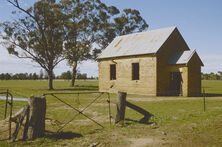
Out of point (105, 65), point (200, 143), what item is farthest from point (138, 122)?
point (105, 65)

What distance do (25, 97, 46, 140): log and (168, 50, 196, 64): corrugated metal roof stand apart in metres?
16.3

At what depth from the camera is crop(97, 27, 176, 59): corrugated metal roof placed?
2120 cm

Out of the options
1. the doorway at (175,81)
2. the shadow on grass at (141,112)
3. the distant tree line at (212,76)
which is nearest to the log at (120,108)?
the shadow on grass at (141,112)

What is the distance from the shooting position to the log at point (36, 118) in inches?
241

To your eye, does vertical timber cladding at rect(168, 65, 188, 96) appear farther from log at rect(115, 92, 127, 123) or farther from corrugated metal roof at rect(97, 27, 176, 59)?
log at rect(115, 92, 127, 123)

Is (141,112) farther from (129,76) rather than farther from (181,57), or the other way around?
(129,76)

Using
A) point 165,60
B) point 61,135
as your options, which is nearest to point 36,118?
→ point 61,135

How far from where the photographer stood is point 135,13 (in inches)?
1607

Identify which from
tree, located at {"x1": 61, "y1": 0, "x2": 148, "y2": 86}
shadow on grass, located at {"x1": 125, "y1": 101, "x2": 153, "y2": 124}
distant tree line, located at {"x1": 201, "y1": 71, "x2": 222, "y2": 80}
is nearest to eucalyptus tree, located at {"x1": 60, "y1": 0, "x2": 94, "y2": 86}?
tree, located at {"x1": 61, "y1": 0, "x2": 148, "y2": 86}

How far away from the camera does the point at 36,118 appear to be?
6219 mm

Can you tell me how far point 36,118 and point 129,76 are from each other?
16747 millimetres

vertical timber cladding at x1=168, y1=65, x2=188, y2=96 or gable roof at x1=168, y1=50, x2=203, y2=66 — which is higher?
gable roof at x1=168, y1=50, x2=203, y2=66

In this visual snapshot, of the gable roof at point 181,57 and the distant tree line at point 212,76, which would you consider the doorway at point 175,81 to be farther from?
the distant tree line at point 212,76

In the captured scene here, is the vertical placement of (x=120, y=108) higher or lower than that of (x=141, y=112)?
higher
